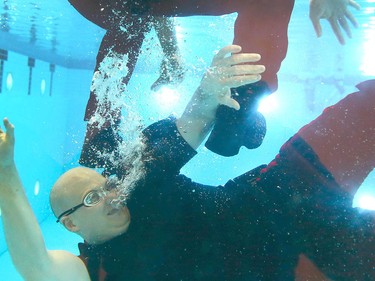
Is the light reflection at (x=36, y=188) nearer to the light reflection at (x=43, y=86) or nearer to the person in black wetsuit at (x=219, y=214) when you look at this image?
the light reflection at (x=43, y=86)

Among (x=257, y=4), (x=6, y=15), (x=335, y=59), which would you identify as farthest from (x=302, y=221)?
(x=335, y=59)

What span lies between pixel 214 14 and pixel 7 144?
1662mm

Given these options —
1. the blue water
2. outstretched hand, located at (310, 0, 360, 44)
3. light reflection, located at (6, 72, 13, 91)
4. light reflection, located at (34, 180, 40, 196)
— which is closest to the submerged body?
outstretched hand, located at (310, 0, 360, 44)

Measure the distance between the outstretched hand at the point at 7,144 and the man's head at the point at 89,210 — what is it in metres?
0.52

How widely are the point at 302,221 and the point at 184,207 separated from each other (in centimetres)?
71

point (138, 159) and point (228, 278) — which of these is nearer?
point (228, 278)

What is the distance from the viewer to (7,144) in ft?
5.89

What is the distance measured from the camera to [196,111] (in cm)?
231

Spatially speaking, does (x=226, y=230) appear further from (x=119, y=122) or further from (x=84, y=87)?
(x=84, y=87)

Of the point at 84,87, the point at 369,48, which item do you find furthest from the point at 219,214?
the point at 84,87

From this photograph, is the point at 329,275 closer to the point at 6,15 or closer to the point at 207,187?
the point at 207,187

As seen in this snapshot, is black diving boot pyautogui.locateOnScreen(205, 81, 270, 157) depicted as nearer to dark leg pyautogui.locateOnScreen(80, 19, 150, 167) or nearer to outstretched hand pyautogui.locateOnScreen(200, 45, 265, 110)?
outstretched hand pyautogui.locateOnScreen(200, 45, 265, 110)

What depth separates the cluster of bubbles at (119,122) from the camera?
2.34 meters

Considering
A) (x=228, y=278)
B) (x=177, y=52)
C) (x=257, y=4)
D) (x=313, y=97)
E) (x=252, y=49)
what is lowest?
(x=313, y=97)
